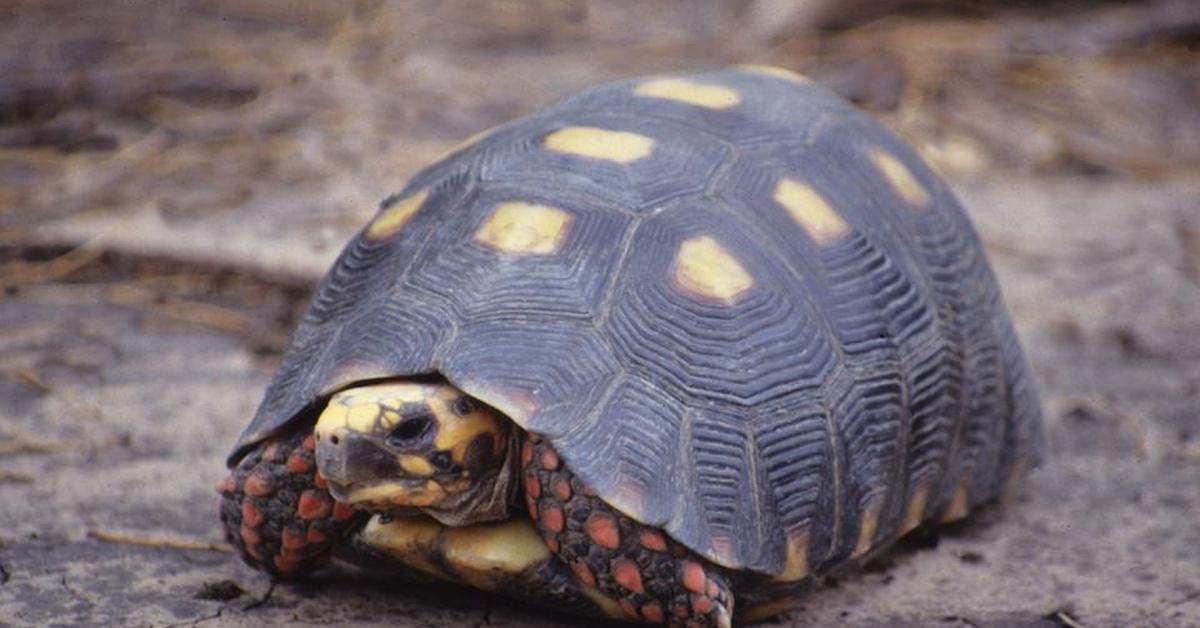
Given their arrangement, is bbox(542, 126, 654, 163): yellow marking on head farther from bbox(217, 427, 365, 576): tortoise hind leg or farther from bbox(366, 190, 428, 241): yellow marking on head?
bbox(217, 427, 365, 576): tortoise hind leg

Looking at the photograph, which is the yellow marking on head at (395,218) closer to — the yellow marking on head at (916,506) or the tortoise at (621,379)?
the tortoise at (621,379)

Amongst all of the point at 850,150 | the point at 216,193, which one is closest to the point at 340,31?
the point at 216,193

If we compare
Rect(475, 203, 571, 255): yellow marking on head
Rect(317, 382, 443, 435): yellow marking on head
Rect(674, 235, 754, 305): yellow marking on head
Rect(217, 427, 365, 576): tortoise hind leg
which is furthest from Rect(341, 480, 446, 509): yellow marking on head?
Rect(674, 235, 754, 305): yellow marking on head

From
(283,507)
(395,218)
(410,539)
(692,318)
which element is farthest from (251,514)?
(692,318)

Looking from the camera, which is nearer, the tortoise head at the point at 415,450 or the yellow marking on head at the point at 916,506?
the tortoise head at the point at 415,450

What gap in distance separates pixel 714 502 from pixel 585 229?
1.80 ft

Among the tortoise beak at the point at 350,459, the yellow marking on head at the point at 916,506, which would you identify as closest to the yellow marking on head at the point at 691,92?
the yellow marking on head at the point at 916,506

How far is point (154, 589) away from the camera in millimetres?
2967

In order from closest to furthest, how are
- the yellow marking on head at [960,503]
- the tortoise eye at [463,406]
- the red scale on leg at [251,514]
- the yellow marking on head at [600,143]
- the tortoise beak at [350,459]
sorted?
the tortoise beak at [350,459], the tortoise eye at [463,406], the red scale on leg at [251,514], the yellow marking on head at [600,143], the yellow marking on head at [960,503]

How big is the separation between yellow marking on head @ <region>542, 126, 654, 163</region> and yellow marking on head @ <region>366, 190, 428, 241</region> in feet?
0.91

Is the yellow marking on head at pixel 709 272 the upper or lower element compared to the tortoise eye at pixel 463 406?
upper

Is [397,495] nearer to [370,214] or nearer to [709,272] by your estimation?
[709,272]

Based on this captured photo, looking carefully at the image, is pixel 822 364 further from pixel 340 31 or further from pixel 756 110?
pixel 340 31

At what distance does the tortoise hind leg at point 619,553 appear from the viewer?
2.54m
